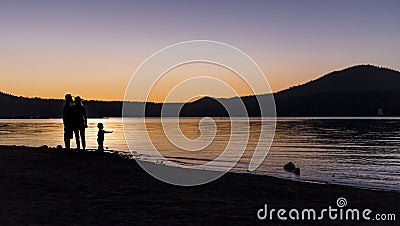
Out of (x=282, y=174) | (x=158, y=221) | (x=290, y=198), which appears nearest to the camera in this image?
(x=158, y=221)

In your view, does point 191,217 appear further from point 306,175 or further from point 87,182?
point 306,175

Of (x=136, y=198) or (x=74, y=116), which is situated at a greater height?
(x=74, y=116)

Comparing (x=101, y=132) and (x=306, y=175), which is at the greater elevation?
(x=101, y=132)

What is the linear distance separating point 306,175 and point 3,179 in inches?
763

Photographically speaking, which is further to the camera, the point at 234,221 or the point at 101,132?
the point at 101,132

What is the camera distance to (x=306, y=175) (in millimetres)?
29000

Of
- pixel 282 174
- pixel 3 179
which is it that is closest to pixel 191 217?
pixel 3 179

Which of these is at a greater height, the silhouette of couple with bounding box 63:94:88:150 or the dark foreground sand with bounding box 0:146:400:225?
the silhouette of couple with bounding box 63:94:88:150

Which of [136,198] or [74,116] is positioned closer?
[136,198]

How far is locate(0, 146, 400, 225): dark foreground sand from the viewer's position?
1078 cm

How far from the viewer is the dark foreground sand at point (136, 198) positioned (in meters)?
10.8

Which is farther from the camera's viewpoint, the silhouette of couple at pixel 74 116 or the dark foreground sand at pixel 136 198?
the silhouette of couple at pixel 74 116

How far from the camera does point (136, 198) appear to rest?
13289mm

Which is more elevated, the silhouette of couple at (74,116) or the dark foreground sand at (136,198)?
the silhouette of couple at (74,116)
